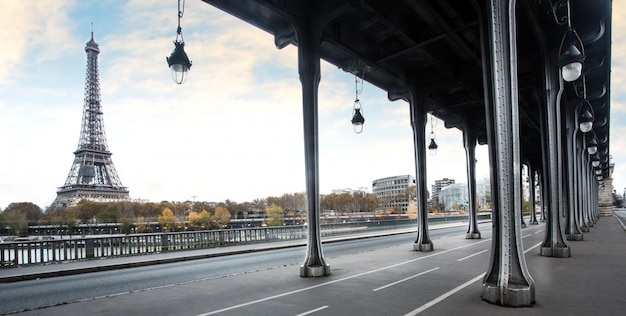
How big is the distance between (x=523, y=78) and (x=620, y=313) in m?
14.5

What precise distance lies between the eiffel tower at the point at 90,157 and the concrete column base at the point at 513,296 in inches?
4485

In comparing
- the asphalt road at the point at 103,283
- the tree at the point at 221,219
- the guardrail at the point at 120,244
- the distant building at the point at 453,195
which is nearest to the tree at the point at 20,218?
the tree at the point at 221,219

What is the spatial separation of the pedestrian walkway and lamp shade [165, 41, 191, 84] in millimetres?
5006

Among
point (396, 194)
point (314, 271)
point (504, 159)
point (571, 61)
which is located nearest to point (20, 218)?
point (314, 271)

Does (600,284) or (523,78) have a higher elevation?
(523,78)

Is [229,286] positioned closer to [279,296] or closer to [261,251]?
[279,296]

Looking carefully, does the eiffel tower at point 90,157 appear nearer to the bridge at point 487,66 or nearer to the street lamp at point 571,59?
the bridge at point 487,66

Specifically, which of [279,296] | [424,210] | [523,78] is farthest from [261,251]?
[523,78]

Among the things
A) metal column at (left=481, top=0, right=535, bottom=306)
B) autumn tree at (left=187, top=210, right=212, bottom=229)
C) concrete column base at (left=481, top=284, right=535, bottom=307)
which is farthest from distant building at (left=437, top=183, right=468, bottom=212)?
concrete column base at (left=481, top=284, right=535, bottom=307)

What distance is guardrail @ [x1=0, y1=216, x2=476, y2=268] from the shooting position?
14.4 m

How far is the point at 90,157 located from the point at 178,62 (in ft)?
371

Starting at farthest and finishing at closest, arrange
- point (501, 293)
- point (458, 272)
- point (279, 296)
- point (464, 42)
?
point (464, 42) < point (458, 272) < point (279, 296) < point (501, 293)

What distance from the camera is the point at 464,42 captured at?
45.0ft

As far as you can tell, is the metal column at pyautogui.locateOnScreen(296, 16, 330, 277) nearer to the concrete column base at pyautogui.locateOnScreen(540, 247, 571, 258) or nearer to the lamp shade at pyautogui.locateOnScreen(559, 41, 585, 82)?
the lamp shade at pyautogui.locateOnScreen(559, 41, 585, 82)
